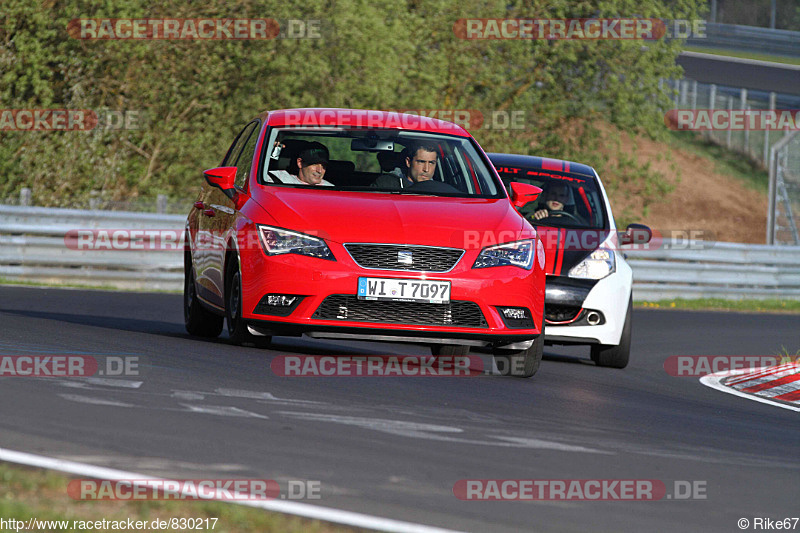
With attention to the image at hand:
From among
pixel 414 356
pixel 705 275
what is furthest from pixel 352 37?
pixel 414 356

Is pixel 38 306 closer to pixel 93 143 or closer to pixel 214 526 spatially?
pixel 214 526

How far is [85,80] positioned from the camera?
26141mm

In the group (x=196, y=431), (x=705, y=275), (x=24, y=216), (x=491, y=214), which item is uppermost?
(x=491, y=214)

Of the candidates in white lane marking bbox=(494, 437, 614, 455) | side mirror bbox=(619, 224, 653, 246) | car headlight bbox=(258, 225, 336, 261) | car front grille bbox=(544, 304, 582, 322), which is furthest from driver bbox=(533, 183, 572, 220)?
white lane marking bbox=(494, 437, 614, 455)

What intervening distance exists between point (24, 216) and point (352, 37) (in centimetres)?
1054

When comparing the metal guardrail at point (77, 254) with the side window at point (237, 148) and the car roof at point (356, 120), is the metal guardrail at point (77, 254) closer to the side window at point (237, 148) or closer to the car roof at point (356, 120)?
the side window at point (237, 148)

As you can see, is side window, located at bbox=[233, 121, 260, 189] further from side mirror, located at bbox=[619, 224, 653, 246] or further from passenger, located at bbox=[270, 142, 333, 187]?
side mirror, located at bbox=[619, 224, 653, 246]

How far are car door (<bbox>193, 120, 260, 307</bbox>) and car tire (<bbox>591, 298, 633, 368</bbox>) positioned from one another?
356 centimetres

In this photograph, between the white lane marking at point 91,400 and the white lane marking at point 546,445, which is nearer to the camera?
the white lane marking at point 546,445

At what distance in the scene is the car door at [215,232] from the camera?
31.3ft

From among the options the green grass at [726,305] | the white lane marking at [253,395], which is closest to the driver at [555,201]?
the white lane marking at [253,395]

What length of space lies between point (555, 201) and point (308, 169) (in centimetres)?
333

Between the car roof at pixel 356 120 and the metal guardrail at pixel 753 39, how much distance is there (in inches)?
1775

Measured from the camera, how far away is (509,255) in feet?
29.1
